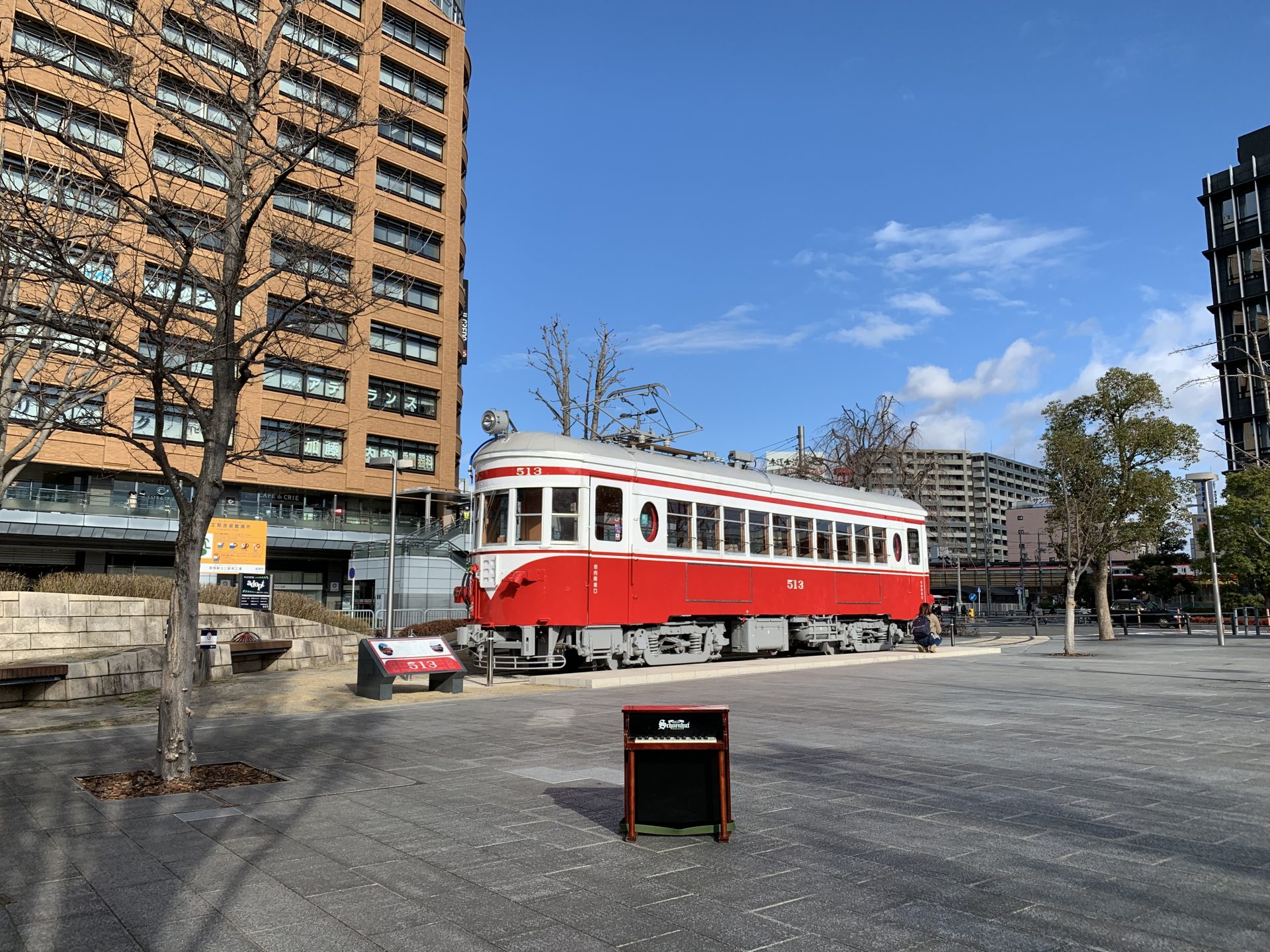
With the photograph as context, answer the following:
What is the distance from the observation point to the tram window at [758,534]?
20094mm

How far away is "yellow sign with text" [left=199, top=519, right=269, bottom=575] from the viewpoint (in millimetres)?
24781

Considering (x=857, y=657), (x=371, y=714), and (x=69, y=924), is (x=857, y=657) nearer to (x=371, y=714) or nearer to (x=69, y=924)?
(x=371, y=714)

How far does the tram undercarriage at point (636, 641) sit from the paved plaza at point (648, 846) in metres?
5.89

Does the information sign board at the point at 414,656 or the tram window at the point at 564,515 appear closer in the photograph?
the information sign board at the point at 414,656

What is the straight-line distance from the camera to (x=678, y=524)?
1822 cm

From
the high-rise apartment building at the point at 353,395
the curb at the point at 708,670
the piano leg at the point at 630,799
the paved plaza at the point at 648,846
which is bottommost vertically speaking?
the curb at the point at 708,670

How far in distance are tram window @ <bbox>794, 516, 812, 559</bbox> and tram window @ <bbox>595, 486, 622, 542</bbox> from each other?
583 cm

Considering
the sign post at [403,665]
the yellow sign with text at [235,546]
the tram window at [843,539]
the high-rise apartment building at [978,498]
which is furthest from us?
the high-rise apartment building at [978,498]

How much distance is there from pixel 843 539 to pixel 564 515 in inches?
363

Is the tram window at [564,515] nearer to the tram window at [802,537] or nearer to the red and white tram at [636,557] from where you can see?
the red and white tram at [636,557]

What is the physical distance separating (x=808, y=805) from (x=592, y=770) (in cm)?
223

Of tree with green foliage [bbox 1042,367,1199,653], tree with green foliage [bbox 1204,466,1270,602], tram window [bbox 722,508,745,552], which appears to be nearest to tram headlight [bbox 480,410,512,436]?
tram window [bbox 722,508,745,552]

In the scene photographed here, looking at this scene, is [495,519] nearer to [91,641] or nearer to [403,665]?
[403,665]

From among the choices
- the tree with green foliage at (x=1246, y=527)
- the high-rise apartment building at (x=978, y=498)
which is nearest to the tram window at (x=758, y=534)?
the tree with green foliage at (x=1246, y=527)
